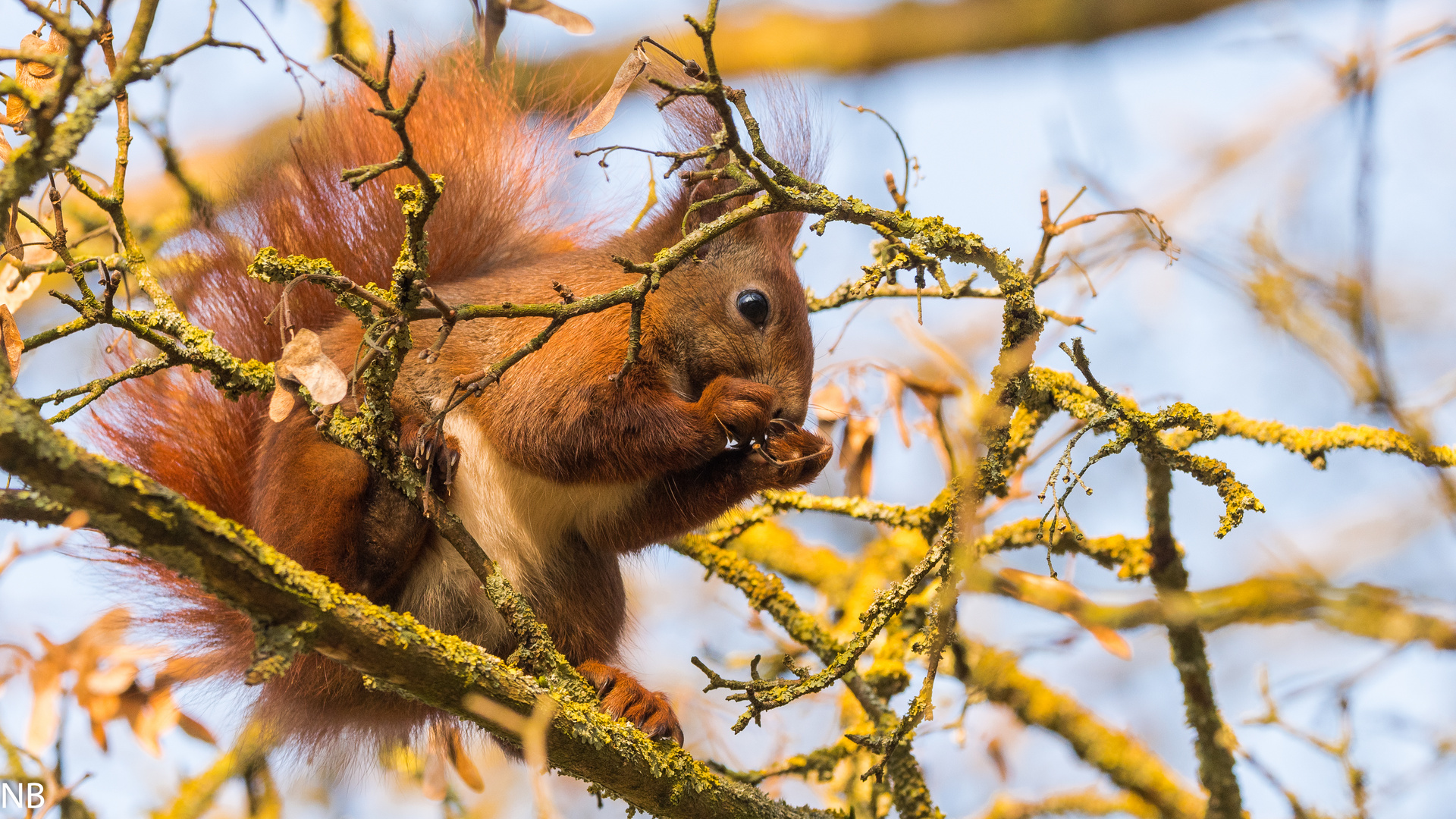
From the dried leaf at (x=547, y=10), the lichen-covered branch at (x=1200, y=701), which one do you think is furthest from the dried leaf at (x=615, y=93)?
the lichen-covered branch at (x=1200, y=701)

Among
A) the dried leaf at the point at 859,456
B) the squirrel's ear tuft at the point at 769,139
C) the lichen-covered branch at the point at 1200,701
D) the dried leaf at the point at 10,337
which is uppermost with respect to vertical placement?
the squirrel's ear tuft at the point at 769,139

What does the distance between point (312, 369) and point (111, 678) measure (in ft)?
6.43

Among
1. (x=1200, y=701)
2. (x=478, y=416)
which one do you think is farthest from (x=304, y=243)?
(x=1200, y=701)

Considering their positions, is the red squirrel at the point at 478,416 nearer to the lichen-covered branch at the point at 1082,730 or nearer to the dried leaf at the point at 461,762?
the dried leaf at the point at 461,762

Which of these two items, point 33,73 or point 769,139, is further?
point 769,139

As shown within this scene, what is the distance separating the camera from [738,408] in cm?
291

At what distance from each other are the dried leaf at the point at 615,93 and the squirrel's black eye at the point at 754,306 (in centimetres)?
132

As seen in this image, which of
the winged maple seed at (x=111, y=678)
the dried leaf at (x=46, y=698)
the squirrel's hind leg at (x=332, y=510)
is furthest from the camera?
the winged maple seed at (x=111, y=678)

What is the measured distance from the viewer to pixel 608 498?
323cm

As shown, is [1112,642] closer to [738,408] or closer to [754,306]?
[738,408]

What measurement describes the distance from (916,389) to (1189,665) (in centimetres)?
115

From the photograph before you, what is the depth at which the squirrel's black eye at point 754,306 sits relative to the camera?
131 inches

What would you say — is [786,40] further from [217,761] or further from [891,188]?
[217,761]

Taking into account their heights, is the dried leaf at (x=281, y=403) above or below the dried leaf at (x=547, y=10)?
below
